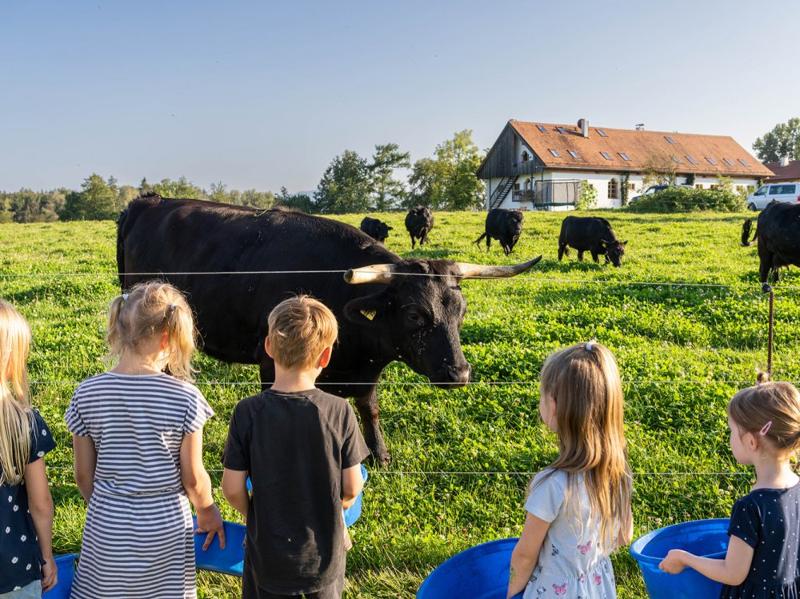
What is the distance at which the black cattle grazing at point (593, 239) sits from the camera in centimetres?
1650

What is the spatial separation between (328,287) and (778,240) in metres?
10.7

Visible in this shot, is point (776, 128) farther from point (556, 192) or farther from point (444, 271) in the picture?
point (444, 271)

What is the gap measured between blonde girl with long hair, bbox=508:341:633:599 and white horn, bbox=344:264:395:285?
93.2 inches

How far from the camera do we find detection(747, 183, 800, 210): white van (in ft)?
115

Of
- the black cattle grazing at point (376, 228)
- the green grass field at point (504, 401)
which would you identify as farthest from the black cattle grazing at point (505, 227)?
the green grass field at point (504, 401)

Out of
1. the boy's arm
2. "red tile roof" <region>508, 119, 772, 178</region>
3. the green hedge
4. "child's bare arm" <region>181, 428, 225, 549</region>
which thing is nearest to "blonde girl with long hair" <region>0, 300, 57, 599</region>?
"child's bare arm" <region>181, 428, 225, 549</region>

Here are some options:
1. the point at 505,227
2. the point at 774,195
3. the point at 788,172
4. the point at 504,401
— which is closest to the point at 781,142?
the point at 788,172

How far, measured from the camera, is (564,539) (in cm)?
244

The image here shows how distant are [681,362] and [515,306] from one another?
3137 mm

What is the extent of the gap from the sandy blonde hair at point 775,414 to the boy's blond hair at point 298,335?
1.60m

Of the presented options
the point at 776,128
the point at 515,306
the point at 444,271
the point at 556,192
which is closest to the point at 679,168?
the point at 556,192

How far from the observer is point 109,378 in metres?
2.66

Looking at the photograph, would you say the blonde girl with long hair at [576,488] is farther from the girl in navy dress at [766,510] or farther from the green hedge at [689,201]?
the green hedge at [689,201]

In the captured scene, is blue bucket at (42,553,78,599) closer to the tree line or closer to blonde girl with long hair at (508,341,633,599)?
blonde girl with long hair at (508,341,633,599)
